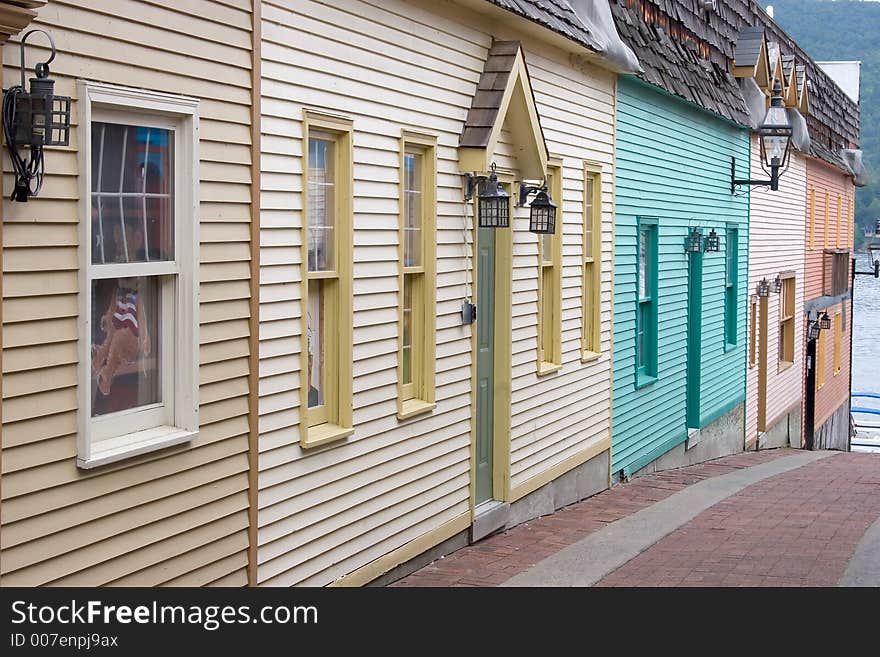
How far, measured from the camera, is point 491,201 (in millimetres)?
9711

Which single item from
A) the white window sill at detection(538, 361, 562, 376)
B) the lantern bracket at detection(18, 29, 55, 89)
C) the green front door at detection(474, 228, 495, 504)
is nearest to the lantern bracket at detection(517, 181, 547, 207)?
the green front door at detection(474, 228, 495, 504)

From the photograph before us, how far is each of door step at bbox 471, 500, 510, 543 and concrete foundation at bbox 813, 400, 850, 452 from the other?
762 inches

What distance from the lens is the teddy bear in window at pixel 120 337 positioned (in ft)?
18.9

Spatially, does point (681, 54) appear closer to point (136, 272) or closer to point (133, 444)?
point (136, 272)

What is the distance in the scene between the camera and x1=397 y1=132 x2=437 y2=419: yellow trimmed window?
9.03 m

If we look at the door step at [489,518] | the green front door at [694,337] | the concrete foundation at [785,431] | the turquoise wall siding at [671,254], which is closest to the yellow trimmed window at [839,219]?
the concrete foundation at [785,431]

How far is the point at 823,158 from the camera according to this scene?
27.3 metres

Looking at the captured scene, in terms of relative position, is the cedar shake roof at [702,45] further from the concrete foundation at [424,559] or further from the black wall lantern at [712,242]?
the concrete foundation at [424,559]

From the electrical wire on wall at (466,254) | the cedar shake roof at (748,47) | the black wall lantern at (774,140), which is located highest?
the cedar shake roof at (748,47)

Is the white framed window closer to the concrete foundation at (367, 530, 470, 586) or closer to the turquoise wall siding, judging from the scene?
the concrete foundation at (367, 530, 470, 586)

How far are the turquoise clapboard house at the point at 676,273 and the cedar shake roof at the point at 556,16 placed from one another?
193 cm

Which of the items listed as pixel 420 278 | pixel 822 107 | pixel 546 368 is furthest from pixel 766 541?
pixel 822 107

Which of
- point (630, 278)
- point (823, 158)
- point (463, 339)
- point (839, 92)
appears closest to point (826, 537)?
point (463, 339)

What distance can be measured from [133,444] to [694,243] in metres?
12.2
